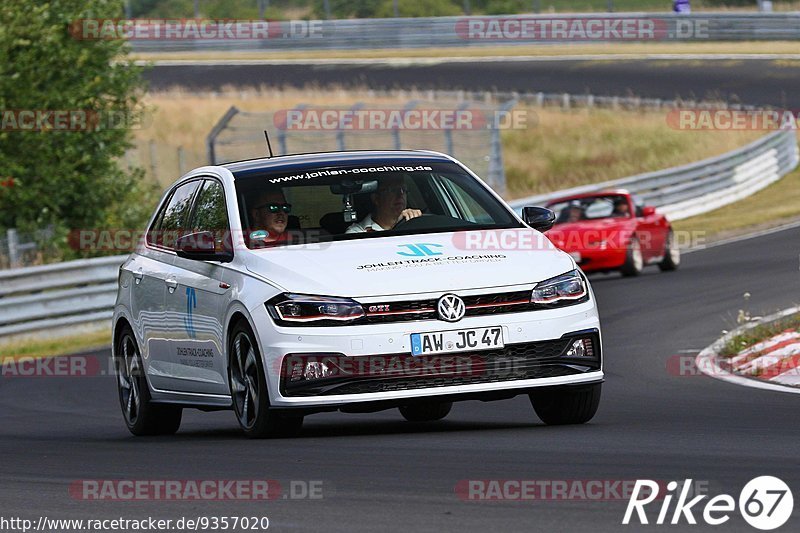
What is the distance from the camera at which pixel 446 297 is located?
8.54 m

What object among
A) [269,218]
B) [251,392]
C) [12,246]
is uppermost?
[269,218]

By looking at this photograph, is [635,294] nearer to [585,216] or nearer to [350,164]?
[585,216]

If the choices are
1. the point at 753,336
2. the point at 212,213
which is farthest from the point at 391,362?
the point at 753,336

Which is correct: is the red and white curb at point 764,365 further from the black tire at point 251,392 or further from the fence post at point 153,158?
the fence post at point 153,158

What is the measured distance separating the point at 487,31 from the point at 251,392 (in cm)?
4870

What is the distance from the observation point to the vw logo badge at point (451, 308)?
853 centimetres

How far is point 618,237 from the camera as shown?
22.5 m

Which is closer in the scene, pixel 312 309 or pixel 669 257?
pixel 312 309

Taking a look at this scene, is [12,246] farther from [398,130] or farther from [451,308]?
[451,308]

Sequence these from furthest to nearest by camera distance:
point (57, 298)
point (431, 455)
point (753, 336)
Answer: point (57, 298) → point (753, 336) → point (431, 455)

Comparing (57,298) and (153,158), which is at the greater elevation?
(57,298)

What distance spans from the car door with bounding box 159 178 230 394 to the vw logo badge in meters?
1.34

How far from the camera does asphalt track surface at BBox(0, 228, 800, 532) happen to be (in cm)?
639

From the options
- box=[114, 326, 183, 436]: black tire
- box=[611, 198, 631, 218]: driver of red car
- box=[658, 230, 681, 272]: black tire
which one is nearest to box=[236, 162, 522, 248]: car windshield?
box=[114, 326, 183, 436]: black tire
